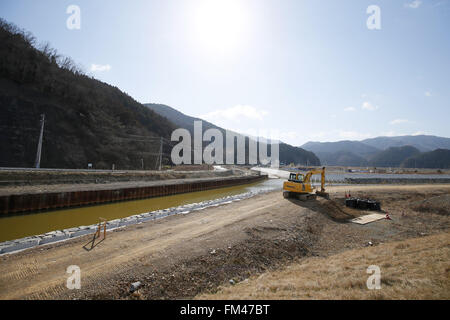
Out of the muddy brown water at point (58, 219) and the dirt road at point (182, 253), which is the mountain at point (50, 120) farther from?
the dirt road at point (182, 253)

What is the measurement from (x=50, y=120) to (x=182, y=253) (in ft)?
154

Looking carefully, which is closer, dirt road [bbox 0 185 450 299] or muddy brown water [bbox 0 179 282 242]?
dirt road [bbox 0 185 450 299]

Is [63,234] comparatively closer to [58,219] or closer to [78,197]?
[58,219]

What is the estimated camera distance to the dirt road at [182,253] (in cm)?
578

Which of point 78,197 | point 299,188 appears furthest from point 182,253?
point 78,197

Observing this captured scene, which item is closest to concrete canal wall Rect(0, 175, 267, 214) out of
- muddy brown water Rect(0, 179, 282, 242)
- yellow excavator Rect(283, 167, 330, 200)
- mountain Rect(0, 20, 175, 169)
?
muddy brown water Rect(0, 179, 282, 242)

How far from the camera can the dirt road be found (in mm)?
5777

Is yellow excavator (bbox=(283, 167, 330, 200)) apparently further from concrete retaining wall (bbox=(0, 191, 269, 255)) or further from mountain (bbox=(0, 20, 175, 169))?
mountain (bbox=(0, 20, 175, 169))

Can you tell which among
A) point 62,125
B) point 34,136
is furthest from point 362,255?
point 62,125

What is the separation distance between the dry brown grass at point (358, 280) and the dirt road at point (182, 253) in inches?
41.6

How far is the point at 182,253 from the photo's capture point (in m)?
7.72

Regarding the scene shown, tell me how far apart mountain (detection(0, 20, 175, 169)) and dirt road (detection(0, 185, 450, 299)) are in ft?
113

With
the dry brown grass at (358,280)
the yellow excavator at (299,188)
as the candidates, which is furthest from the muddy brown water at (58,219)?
the yellow excavator at (299,188)

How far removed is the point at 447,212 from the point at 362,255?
584 inches
